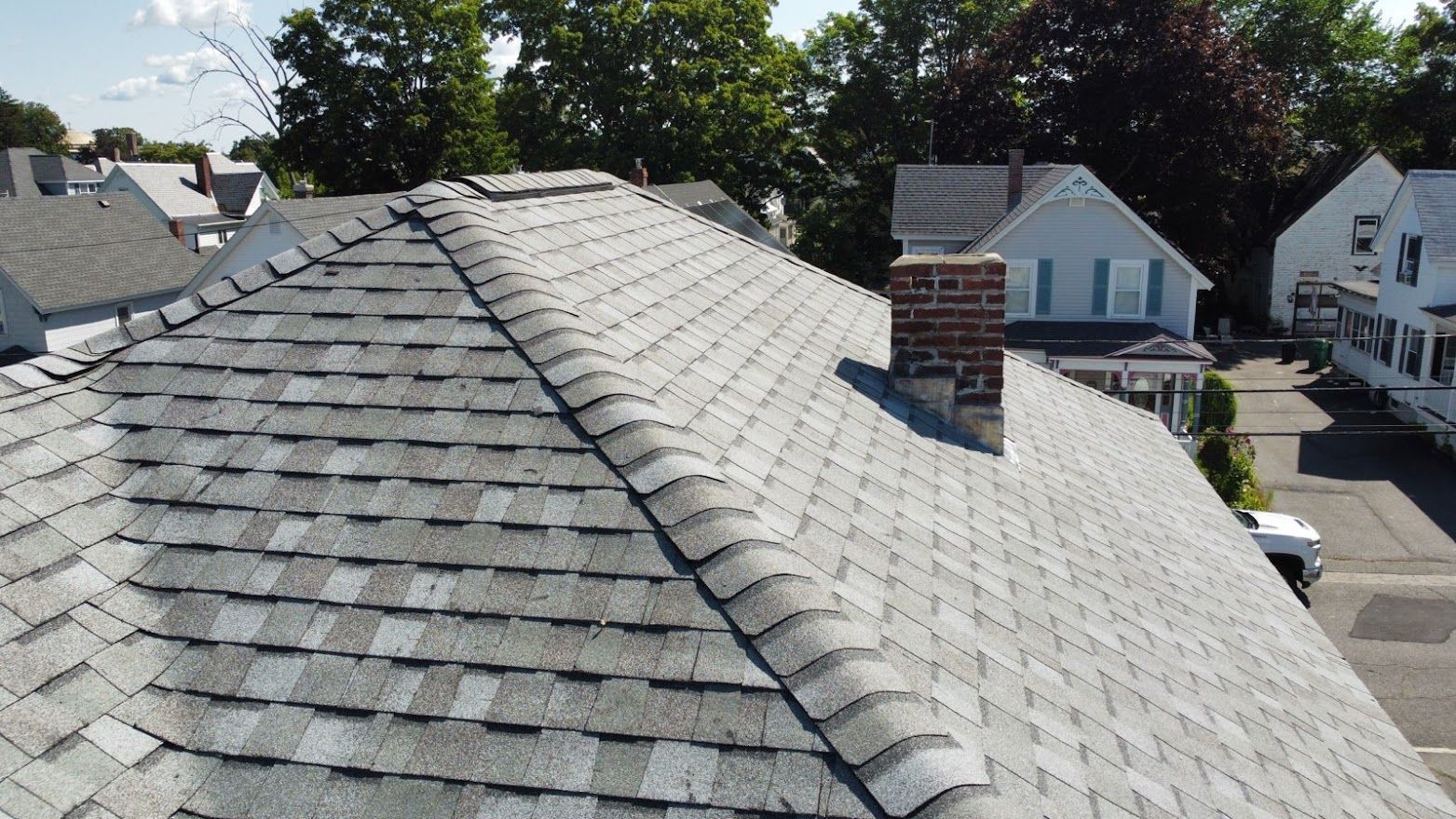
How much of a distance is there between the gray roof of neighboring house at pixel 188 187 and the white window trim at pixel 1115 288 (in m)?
47.0

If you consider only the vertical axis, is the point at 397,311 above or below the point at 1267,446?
above

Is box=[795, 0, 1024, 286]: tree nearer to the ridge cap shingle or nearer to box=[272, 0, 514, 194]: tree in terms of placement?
box=[272, 0, 514, 194]: tree

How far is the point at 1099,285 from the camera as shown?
104 feet

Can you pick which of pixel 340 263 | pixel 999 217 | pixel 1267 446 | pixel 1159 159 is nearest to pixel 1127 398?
pixel 1267 446

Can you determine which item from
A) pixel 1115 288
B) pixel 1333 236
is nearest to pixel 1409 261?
pixel 1115 288

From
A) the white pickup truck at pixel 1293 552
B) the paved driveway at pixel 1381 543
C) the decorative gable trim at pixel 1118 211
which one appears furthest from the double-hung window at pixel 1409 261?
the white pickup truck at pixel 1293 552

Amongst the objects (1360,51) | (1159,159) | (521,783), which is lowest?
(521,783)

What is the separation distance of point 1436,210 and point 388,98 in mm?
39177

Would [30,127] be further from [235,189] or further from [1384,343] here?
[1384,343]

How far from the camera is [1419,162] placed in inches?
1929

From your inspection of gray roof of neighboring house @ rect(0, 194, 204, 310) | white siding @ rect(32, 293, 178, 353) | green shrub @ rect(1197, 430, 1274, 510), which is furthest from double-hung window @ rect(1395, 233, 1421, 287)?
gray roof of neighboring house @ rect(0, 194, 204, 310)

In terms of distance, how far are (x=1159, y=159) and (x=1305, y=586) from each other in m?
28.5

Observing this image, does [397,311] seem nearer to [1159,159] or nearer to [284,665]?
[284,665]

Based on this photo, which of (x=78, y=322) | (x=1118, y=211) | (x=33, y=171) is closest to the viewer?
(x=1118, y=211)
